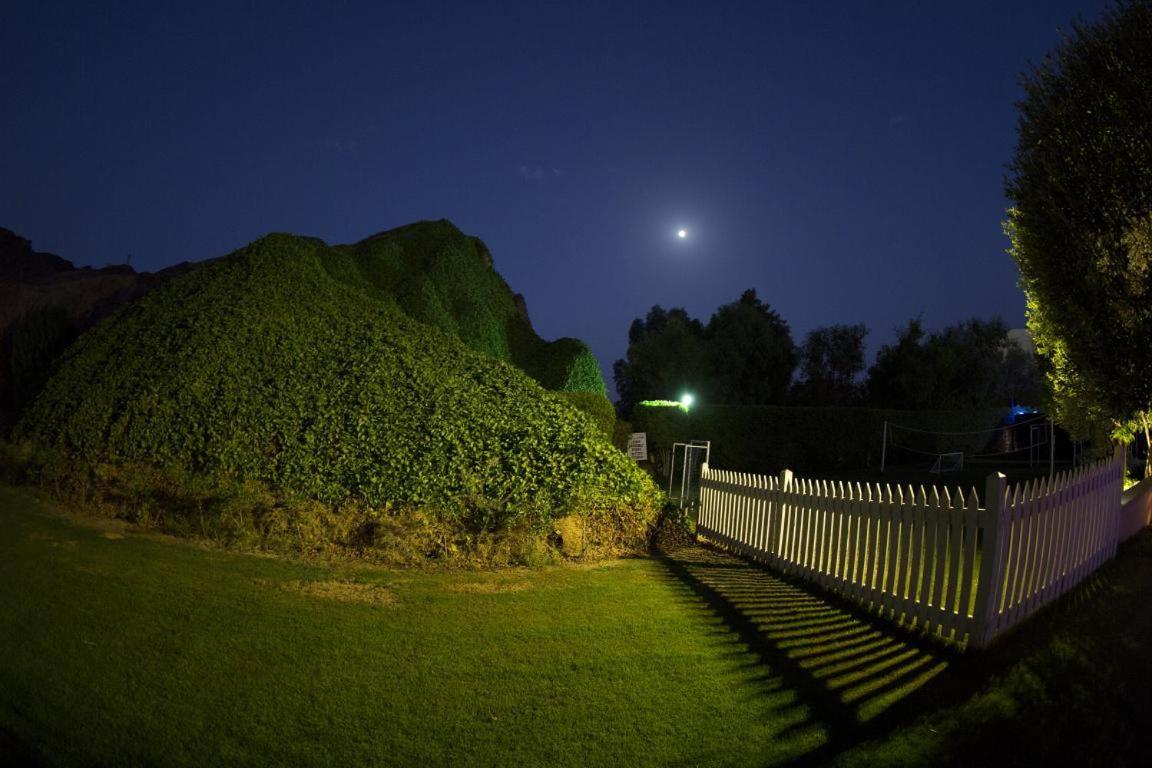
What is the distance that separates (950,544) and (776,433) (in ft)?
65.5

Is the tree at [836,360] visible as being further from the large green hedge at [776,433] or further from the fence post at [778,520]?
the fence post at [778,520]

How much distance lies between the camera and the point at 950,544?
19.9ft

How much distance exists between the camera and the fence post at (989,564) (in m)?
5.52

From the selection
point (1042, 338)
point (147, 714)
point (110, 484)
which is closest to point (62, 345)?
point (110, 484)

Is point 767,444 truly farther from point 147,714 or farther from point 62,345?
point 147,714

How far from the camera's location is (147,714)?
394 centimetres

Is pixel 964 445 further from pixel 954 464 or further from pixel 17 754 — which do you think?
pixel 17 754

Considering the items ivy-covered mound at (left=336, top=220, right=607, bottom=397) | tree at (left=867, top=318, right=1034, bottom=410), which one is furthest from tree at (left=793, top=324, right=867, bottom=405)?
ivy-covered mound at (left=336, top=220, right=607, bottom=397)

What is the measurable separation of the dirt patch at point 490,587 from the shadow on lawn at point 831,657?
1.57 m

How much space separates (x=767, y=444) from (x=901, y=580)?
19423 mm

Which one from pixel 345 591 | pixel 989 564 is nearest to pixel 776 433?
pixel 989 564

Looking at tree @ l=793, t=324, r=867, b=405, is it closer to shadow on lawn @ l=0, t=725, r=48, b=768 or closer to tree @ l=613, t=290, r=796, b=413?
tree @ l=613, t=290, r=796, b=413

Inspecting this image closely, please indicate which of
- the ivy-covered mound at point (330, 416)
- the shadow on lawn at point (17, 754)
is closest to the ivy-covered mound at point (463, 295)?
the ivy-covered mound at point (330, 416)

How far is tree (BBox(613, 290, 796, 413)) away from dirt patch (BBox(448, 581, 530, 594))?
33.1 meters
